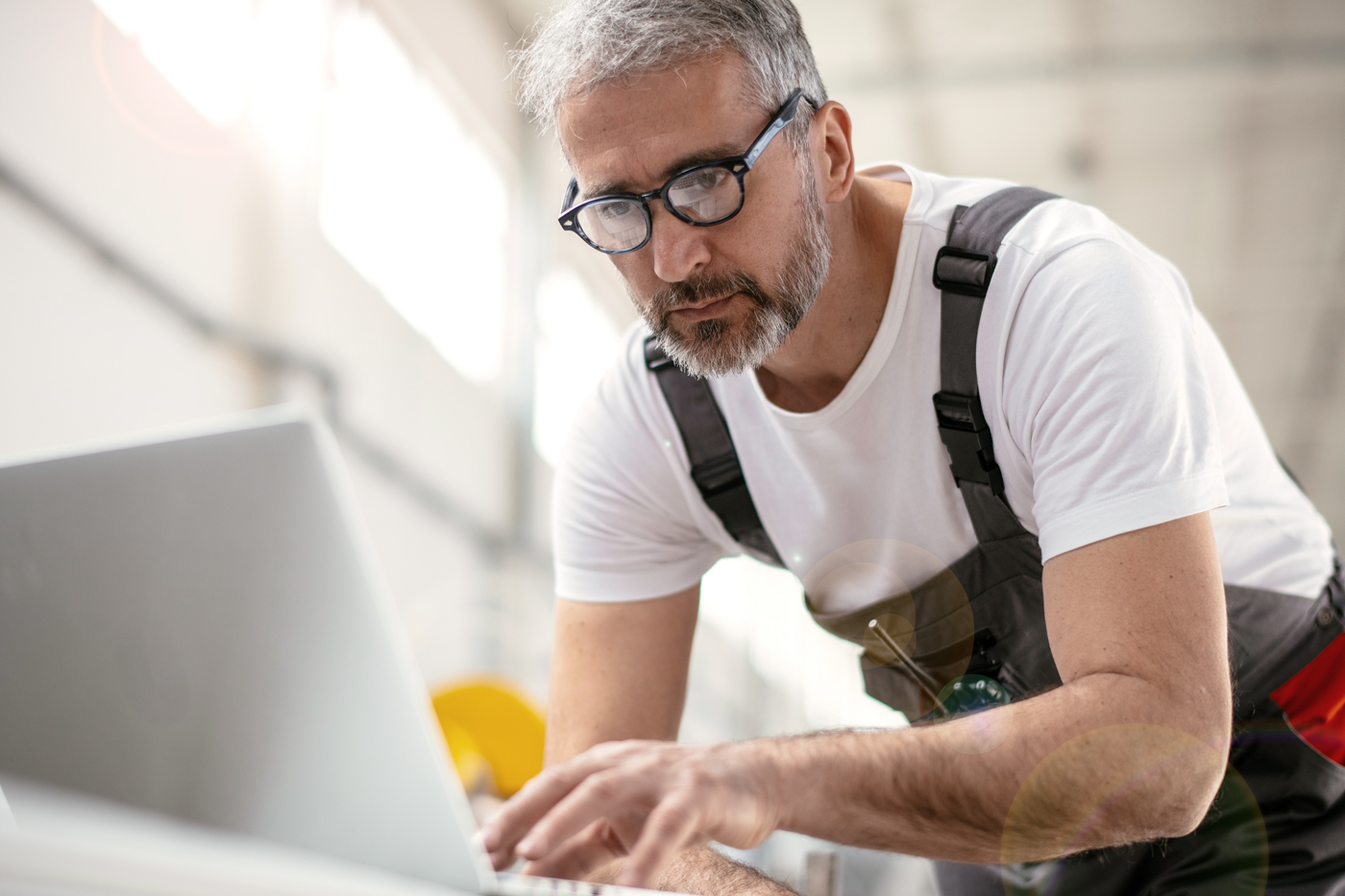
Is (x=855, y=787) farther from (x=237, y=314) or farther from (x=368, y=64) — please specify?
(x=368, y=64)

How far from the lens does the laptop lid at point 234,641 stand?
48 centimetres

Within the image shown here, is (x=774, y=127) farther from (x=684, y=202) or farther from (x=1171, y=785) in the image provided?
(x=1171, y=785)

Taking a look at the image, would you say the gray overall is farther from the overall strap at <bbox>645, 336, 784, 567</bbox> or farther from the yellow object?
the yellow object

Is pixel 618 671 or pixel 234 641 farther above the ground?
pixel 234 641

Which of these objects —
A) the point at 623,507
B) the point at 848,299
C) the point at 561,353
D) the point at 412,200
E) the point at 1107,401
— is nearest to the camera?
the point at 1107,401

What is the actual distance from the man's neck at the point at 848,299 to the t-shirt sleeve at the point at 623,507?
0.19 meters

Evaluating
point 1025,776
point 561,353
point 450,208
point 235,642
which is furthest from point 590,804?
point 561,353

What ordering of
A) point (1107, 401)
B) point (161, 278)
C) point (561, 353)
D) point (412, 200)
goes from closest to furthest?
point (1107, 401), point (161, 278), point (412, 200), point (561, 353)

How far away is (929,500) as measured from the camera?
1115mm

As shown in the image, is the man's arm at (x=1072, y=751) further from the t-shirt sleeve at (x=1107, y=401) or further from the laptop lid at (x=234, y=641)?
the laptop lid at (x=234, y=641)

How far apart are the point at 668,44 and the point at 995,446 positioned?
0.51 metres

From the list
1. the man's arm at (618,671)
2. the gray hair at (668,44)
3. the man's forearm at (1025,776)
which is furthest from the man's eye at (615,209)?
the man's forearm at (1025,776)

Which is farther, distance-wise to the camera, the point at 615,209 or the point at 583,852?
the point at 615,209

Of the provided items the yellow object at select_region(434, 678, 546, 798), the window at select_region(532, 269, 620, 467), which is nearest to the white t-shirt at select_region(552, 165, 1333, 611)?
the yellow object at select_region(434, 678, 546, 798)
